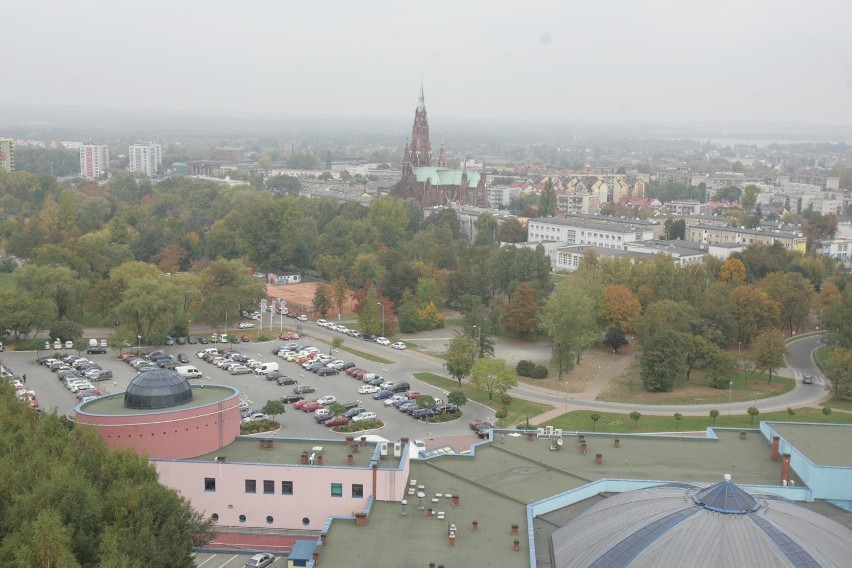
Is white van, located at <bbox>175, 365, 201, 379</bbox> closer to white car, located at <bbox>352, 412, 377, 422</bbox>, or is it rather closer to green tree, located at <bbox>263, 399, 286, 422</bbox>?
green tree, located at <bbox>263, 399, 286, 422</bbox>

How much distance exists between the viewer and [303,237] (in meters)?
66.7

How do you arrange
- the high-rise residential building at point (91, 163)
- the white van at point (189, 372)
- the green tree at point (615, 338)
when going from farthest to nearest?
the high-rise residential building at point (91, 163) < the green tree at point (615, 338) < the white van at point (189, 372)

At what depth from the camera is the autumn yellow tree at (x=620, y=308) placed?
1773 inches

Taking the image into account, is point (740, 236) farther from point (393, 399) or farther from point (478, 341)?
point (393, 399)

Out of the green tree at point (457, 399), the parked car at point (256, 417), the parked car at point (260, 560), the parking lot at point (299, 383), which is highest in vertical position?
the parked car at point (260, 560)

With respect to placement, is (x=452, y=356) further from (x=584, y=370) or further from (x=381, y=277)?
(x=381, y=277)

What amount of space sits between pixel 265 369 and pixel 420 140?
2677 inches

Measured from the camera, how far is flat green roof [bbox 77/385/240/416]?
21.8 metres

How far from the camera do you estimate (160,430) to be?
70.2ft

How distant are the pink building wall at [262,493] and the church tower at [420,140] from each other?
3277 inches

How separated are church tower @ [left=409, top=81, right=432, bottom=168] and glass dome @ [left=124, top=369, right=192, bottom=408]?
8161cm

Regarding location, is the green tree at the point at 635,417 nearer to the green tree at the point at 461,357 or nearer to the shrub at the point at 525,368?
the green tree at the point at 461,357

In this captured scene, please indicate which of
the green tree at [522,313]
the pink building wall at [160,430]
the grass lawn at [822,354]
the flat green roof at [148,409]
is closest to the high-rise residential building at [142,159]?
the green tree at [522,313]

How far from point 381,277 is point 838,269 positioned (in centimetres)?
3178
